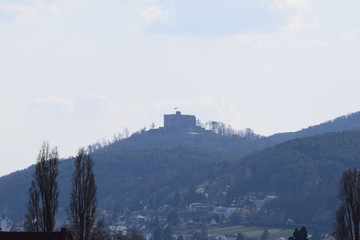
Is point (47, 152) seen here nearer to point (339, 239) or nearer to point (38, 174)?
point (38, 174)

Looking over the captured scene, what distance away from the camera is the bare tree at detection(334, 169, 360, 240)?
8625 centimetres

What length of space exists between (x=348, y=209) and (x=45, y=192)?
2334 centimetres

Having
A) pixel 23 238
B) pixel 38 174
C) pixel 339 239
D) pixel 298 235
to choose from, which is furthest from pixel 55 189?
pixel 298 235

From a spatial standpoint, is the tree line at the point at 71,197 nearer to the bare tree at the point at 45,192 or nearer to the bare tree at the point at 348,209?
the bare tree at the point at 45,192

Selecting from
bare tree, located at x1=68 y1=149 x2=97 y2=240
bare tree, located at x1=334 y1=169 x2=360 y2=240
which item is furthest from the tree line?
bare tree, located at x1=334 y1=169 x2=360 y2=240

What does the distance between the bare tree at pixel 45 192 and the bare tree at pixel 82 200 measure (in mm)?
1947

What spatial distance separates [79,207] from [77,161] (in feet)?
11.1

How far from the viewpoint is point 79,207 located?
77562 millimetres

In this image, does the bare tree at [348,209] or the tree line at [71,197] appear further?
the bare tree at [348,209]

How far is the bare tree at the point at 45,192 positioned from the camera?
80.2 metres

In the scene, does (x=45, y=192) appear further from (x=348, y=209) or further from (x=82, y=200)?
(x=348, y=209)

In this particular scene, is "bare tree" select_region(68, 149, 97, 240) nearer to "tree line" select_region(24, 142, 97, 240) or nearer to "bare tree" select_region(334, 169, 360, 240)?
"tree line" select_region(24, 142, 97, 240)

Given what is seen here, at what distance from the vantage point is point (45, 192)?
80.5m

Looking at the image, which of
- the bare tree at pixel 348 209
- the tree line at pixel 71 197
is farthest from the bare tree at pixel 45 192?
the bare tree at pixel 348 209
